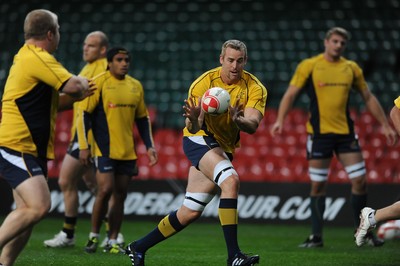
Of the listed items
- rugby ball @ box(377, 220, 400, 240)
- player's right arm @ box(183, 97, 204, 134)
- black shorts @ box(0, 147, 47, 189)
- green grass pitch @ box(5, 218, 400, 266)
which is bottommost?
green grass pitch @ box(5, 218, 400, 266)

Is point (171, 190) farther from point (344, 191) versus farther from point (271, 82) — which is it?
point (271, 82)

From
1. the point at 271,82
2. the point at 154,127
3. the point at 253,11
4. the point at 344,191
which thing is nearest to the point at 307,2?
the point at 253,11

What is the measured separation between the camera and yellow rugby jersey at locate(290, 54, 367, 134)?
31.1ft

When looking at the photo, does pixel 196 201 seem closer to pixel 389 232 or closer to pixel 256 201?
pixel 389 232

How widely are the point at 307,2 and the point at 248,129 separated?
12.9 metres

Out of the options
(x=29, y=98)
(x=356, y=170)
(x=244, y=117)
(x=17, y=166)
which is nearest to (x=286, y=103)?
(x=356, y=170)

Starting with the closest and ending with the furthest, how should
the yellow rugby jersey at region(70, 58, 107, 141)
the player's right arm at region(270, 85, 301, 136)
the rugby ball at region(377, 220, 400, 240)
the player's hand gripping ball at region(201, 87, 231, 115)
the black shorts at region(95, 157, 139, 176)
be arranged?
the player's hand gripping ball at region(201, 87, 231, 115), the black shorts at region(95, 157, 139, 176), the yellow rugby jersey at region(70, 58, 107, 141), the player's right arm at region(270, 85, 301, 136), the rugby ball at region(377, 220, 400, 240)

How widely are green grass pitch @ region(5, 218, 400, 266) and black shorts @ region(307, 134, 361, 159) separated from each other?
3.51ft

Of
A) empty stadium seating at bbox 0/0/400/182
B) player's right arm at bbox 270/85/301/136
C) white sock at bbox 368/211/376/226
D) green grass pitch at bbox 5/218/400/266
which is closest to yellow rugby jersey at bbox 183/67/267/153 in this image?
green grass pitch at bbox 5/218/400/266

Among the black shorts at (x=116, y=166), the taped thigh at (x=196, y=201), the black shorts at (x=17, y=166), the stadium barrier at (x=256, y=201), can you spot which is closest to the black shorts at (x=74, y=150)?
the black shorts at (x=116, y=166)

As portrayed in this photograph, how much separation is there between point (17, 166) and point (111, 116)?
2.76 m

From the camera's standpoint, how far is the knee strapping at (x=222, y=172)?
6.36 m

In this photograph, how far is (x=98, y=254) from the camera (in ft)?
26.9

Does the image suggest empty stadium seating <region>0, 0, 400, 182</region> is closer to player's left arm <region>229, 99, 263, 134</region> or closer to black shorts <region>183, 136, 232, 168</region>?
black shorts <region>183, 136, 232, 168</region>
